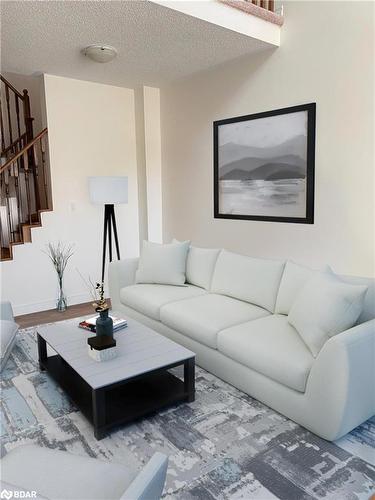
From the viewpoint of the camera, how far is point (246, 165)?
418 centimetres

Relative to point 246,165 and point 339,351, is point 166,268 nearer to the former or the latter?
point 246,165

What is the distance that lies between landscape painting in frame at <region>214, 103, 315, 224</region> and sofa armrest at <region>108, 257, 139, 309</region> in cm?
126

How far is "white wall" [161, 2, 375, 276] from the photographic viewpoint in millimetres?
3168

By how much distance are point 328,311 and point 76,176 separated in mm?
3654

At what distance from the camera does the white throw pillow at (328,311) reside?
2.21 meters

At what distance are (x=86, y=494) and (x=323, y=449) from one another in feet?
4.42

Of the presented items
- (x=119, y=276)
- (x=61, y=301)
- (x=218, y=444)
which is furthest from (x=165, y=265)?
(x=218, y=444)

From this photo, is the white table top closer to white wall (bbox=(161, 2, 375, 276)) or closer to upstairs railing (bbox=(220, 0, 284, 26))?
white wall (bbox=(161, 2, 375, 276))

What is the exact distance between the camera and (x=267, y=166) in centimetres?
396

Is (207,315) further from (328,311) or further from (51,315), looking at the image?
(51,315)

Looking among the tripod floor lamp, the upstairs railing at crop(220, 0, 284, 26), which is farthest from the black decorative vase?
the upstairs railing at crop(220, 0, 284, 26)

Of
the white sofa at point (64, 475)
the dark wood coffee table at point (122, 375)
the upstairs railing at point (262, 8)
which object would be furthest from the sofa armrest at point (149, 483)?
the upstairs railing at point (262, 8)

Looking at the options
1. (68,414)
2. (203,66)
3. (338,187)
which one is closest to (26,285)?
(68,414)

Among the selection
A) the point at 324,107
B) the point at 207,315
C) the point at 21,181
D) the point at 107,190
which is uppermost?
the point at 324,107
